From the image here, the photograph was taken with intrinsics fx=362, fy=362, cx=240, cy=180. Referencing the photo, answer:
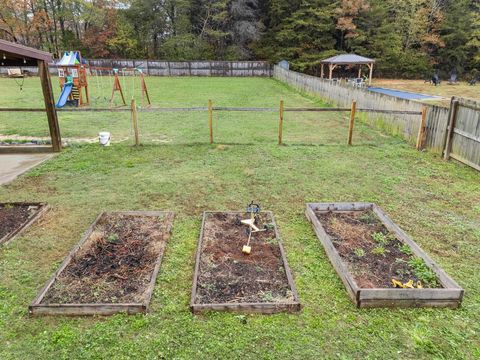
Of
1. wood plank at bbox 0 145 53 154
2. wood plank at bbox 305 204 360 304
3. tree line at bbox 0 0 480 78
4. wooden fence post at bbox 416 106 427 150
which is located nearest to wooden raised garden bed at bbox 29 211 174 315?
wood plank at bbox 305 204 360 304

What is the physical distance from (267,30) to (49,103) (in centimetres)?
3143

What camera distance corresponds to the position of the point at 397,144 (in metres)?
9.12

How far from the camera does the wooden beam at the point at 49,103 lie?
7571mm

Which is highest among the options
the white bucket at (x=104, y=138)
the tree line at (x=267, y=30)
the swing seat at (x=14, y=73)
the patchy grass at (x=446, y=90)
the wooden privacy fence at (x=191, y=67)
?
the tree line at (x=267, y=30)

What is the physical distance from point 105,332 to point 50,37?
126 ft

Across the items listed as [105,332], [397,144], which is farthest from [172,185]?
[397,144]

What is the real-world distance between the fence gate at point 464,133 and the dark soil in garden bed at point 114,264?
6.17m

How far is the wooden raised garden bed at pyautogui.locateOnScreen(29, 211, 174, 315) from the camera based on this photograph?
3184mm

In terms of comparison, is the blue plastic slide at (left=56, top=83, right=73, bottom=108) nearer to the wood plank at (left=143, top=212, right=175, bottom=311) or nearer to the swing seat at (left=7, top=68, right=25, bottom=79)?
the wood plank at (left=143, top=212, right=175, bottom=311)

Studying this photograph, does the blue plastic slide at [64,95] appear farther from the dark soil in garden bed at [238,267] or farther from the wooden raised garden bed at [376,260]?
the wooden raised garden bed at [376,260]

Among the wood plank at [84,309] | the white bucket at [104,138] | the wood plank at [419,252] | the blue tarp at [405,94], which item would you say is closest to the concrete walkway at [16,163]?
the white bucket at [104,138]

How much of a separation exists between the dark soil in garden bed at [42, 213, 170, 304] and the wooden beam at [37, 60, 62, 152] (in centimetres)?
408

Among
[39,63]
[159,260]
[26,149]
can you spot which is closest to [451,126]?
[159,260]

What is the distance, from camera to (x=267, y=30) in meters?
35.5
